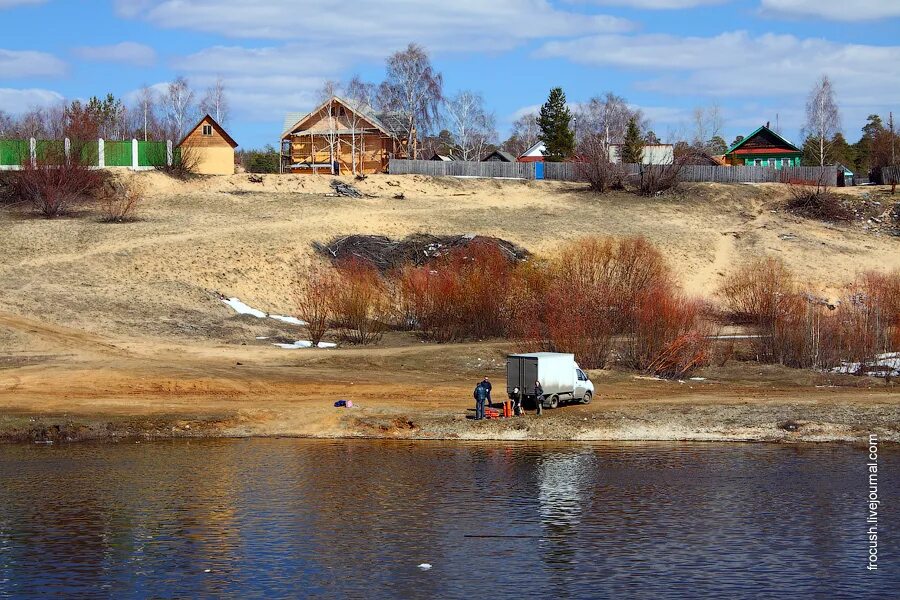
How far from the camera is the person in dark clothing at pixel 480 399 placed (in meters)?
37.5

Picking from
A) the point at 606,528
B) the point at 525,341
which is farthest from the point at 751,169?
the point at 606,528

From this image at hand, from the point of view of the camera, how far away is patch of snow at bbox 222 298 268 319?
62.3 meters

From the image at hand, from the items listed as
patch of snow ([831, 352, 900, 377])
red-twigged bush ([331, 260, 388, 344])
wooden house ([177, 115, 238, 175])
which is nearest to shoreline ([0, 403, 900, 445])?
patch of snow ([831, 352, 900, 377])

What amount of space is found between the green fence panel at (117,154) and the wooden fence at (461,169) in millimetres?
25261

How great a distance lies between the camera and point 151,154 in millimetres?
96562

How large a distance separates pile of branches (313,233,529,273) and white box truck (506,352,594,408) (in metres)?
32.1

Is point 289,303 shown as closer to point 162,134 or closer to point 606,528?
point 606,528

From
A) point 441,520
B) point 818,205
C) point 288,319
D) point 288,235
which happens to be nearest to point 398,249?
point 288,235

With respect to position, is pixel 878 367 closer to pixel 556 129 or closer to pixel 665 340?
pixel 665 340

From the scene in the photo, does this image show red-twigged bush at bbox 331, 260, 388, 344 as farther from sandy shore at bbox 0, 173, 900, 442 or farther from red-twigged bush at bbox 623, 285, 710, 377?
red-twigged bush at bbox 623, 285, 710, 377

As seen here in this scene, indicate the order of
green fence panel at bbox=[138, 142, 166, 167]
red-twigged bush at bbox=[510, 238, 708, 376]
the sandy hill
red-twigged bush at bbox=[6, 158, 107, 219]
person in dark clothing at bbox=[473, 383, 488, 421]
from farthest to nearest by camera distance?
green fence panel at bbox=[138, 142, 166, 167] < red-twigged bush at bbox=[6, 158, 107, 219] < the sandy hill < red-twigged bush at bbox=[510, 238, 708, 376] < person in dark clothing at bbox=[473, 383, 488, 421]

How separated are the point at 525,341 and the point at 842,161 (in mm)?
108027

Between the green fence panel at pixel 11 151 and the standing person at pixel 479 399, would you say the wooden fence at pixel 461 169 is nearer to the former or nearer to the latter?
the green fence panel at pixel 11 151

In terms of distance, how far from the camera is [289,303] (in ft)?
218
